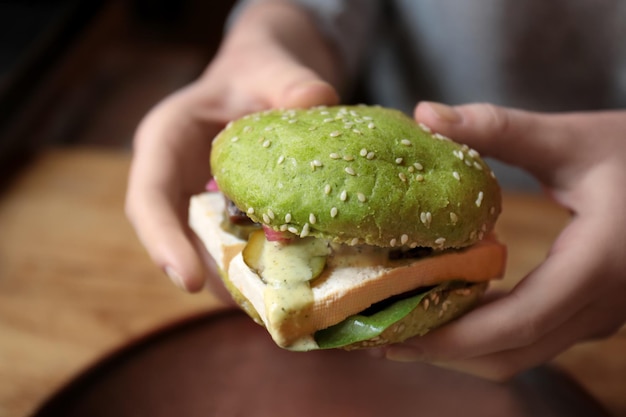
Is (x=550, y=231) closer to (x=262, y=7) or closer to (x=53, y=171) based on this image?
(x=262, y=7)

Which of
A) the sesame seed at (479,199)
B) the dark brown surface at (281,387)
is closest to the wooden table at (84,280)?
the dark brown surface at (281,387)

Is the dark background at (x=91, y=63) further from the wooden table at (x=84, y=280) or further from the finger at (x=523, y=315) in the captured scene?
the finger at (x=523, y=315)

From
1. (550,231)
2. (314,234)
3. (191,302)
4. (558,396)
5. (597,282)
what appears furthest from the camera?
(550,231)

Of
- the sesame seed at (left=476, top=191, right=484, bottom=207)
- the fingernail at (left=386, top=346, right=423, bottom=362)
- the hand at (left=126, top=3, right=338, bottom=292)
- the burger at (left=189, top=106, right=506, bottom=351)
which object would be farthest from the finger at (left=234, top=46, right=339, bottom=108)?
the fingernail at (left=386, top=346, right=423, bottom=362)

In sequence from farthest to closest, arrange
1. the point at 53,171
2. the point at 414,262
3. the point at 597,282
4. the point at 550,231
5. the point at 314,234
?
the point at 53,171
the point at 550,231
the point at 597,282
the point at 414,262
the point at 314,234

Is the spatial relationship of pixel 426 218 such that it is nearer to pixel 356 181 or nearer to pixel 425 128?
pixel 356 181

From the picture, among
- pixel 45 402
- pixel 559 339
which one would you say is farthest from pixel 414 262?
pixel 45 402

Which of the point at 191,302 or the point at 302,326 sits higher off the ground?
the point at 302,326
